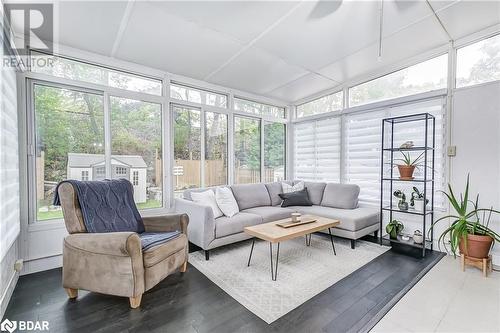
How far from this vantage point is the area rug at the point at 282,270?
2014mm

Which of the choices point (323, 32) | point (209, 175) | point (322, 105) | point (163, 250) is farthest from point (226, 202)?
point (322, 105)

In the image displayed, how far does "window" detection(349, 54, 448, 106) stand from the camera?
127 inches

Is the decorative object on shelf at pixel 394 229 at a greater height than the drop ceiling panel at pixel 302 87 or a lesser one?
lesser

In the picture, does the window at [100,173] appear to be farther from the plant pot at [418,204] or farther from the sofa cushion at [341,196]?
the plant pot at [418,204]

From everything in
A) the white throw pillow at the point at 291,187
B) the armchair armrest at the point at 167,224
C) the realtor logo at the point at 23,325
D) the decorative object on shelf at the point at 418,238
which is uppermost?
the white throw pillow at the point at 291,187

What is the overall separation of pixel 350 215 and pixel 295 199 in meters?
1.03

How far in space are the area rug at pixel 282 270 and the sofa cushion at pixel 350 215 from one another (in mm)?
311

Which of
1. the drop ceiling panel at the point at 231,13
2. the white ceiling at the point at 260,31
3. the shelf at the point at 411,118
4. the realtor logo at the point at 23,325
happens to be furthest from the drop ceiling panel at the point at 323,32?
the realtor logo at the point at 23,325

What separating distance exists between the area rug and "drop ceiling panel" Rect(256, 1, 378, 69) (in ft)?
9.02

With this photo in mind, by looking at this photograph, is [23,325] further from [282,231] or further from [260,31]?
[260,31]

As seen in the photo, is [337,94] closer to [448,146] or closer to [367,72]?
[367,72]

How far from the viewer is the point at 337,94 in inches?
178

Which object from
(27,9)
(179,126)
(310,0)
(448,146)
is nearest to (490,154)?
(448,146)

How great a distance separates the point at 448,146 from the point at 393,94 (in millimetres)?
1146
